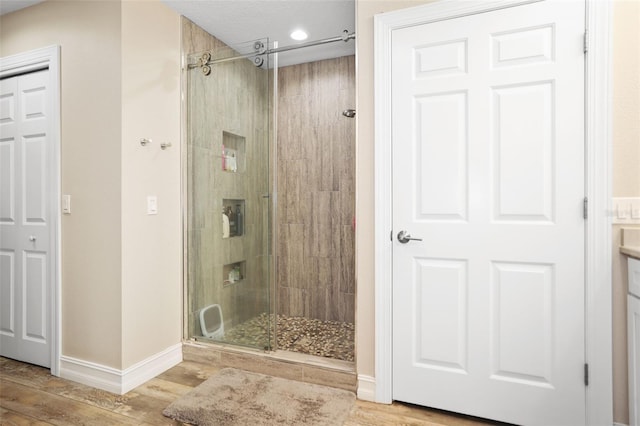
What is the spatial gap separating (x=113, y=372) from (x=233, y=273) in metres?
0.95

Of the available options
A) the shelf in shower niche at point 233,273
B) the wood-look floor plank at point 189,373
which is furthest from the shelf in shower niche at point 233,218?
the wood-look floor plank at point 189,373

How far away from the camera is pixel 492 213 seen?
6.14 ft

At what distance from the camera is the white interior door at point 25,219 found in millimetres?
2502

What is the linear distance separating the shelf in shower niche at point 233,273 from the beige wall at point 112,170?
406 mm

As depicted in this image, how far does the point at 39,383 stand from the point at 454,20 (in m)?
3.35

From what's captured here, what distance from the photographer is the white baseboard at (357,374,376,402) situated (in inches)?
81.4

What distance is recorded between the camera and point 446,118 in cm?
194

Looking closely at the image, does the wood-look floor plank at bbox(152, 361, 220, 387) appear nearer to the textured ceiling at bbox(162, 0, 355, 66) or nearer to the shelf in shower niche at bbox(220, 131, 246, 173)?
the shelf in shower niche at bbox(220, 131, 246, 173)

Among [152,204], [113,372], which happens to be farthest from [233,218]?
[113,372]

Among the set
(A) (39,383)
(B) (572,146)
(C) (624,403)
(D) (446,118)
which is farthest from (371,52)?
(A) (39,383)

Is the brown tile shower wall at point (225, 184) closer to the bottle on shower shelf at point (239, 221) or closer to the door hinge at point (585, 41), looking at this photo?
the bottle on shower shelf at point (239, 221)

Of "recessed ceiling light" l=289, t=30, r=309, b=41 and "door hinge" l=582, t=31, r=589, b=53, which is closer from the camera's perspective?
"door hinge" l=582, t=31, r=589, b=53

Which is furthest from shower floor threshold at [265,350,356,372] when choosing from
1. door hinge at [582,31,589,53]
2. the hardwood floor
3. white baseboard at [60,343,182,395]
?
door hinge at [582,31,589,53]

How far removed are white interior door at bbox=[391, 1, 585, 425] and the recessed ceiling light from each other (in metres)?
1.19
